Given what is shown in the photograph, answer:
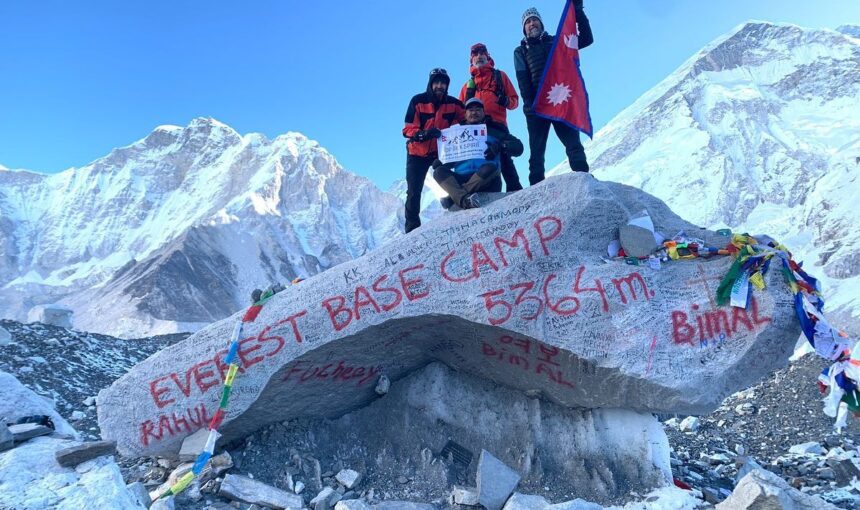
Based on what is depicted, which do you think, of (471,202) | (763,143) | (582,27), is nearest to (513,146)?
(471,202)

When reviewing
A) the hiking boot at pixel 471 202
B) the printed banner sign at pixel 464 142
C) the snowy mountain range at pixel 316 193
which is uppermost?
the snowy mountain range at pixel 316 193

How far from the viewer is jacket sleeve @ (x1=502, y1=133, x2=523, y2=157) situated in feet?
23.8

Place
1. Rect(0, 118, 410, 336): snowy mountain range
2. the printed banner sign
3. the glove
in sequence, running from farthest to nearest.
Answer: Rect(0, 118, 410, 336): snowy mountain range < the glove < the printed banner sign

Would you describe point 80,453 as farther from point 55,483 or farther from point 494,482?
point 494,482

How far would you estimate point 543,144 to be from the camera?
762 cm

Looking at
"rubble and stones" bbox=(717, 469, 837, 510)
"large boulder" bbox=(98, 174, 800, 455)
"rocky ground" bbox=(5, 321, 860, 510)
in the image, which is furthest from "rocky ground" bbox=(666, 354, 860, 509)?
"large boulder" bbox=(98, 174, 800, 455)

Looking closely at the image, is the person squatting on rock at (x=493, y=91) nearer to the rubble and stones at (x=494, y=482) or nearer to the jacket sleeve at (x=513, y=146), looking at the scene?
the jacket sleeve at (x=513, y=146)

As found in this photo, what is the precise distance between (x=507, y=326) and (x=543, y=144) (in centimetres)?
281

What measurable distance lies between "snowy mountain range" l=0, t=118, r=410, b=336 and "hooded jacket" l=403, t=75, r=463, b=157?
5339cm

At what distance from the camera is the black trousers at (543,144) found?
7348 mm

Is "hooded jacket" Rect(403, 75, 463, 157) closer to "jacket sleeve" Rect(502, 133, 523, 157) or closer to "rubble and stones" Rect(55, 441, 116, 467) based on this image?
"jacket sleeve" Rect(502, 133, 523, 157)

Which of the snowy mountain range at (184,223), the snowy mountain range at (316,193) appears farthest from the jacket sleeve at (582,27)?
the snowy mountain range at (184,223)

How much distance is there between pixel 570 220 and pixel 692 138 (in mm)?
114838

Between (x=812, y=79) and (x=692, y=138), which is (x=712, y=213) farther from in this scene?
(x=812, y=79)
